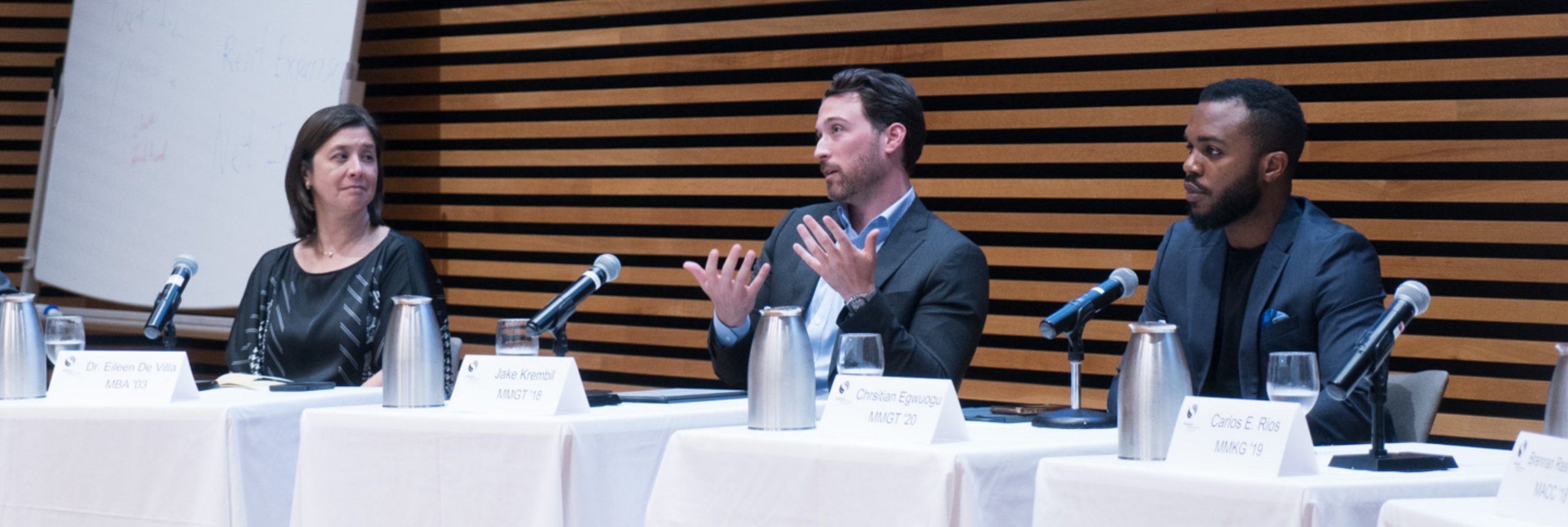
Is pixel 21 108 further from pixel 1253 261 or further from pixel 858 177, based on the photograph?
pixel 1253 261

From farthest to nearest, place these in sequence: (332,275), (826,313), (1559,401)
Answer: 1. (332,275)
2. (826,313)
3. (1559,401)

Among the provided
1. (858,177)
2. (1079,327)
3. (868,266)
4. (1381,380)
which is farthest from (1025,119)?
(1381,380)

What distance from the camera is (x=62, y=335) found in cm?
312

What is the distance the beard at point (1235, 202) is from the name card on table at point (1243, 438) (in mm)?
1038

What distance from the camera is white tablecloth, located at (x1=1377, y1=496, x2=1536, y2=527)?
4.97 feet

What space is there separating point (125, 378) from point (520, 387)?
2.87 ft

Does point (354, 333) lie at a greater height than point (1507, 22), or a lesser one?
→ lesser

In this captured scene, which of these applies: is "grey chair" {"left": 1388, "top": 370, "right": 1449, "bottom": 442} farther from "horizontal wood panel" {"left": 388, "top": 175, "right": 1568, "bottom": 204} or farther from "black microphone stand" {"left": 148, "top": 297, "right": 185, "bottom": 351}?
"black microphone stand" {"left": 148, "top": 297, "right": 185, "bottom": 351}

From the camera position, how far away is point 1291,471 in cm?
179

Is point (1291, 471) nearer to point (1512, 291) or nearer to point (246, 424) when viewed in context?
point (246, 424)

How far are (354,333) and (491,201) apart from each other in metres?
2.07

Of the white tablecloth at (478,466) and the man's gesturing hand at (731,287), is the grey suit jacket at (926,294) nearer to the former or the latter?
the man's gesturing hand at (731,287)

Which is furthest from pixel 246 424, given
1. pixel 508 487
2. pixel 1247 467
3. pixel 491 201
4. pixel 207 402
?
pixel 491 201

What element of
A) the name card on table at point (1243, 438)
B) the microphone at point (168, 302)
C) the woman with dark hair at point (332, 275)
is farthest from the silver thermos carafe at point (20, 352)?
the name card on table at point (1243, 438)
